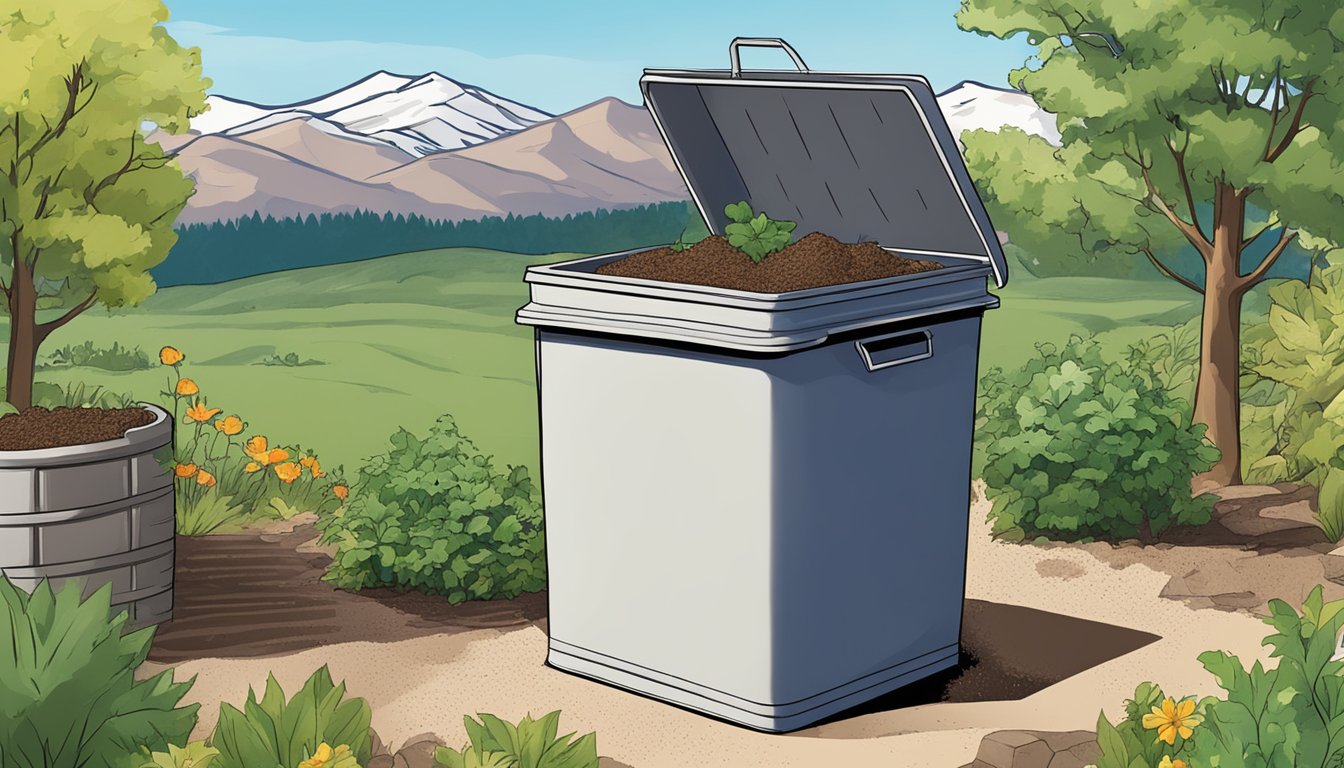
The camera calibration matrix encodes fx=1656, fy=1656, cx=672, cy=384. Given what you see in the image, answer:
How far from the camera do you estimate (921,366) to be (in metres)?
4.85

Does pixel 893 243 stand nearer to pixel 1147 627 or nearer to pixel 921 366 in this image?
pixel 921 366

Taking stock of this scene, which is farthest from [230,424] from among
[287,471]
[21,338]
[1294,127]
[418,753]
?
[1294,127]

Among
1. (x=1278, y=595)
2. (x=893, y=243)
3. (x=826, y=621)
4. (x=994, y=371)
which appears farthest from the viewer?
(x=994, y=371)

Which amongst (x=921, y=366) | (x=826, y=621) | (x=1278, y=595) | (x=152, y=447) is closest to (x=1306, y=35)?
(x=1278, y=595)

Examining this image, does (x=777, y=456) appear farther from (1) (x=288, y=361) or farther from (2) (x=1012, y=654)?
(1) (x=288, y=361)

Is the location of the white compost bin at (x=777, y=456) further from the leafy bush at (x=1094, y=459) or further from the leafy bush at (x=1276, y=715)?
the leafy bush at (x=1094, y=459)

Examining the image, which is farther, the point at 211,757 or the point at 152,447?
the point at 152,447

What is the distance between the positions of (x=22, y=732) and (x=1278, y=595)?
4.47 meters

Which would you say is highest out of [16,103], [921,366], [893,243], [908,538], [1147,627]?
[16,103]

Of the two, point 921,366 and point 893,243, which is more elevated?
point 893,243

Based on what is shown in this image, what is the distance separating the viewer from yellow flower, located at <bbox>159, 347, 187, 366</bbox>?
6.75 meters

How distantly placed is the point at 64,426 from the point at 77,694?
2.06 metres

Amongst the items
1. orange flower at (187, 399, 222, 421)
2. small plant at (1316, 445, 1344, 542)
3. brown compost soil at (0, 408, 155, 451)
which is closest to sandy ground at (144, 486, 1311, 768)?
small plant at (1316, 445, 1344, 542)

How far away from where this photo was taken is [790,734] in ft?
15.6
